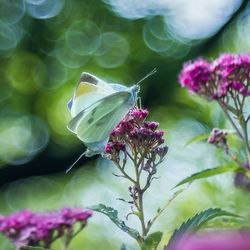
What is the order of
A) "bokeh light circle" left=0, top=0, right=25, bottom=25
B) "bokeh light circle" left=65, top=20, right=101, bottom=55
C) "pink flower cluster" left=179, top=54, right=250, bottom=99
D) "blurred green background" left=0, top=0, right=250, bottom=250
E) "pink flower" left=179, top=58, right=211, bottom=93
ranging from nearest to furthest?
1. "pink flower cluster" left=179, top=54, right=250, bottom=99
2. "pink flower" left=179, top=58, right=211, bottom=93
3. "blurred green background" left=0, top=0, right=250, bottom=250
4. "bokeh light circle" left=0, top=0, right=25, bottom=25
5. "bokeh light circle" left=65, top=20, right=101, bottom=55

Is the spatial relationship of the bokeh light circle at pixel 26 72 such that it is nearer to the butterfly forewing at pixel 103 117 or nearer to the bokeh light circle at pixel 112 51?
the bokeh light circle at pixel 112 51

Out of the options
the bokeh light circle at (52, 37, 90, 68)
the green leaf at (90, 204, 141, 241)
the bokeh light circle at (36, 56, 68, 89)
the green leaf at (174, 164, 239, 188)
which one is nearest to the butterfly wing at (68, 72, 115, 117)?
the green leaf at (174, 164, 239, 188)

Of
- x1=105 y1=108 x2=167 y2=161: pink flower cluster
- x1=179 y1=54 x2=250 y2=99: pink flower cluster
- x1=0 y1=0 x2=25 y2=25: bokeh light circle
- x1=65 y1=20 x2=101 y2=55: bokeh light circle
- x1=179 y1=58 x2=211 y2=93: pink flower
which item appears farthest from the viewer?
x1=65 y1=20 x2=101 y2=55: bokeh light circle

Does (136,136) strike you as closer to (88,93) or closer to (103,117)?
(103,117)

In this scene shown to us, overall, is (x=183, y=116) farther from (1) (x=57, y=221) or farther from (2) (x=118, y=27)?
(1) (x=57, y=221)

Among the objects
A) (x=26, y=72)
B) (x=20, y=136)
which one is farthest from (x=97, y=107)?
(x=20, y=136)

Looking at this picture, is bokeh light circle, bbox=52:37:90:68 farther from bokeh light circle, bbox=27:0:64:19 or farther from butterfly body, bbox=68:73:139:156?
butterfly body, bbox=68:73:139:156
